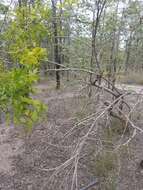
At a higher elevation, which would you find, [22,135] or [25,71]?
[25,71]

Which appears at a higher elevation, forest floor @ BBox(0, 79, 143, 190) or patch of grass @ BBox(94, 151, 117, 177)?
patch of grass @ BBox(94, 151, 117, 177)

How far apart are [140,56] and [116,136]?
8388 mm

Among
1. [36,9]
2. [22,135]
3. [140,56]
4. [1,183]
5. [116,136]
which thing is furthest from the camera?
[140,56]

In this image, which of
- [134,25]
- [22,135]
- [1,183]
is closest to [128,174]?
[1,183]

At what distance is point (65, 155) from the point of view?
172 inches

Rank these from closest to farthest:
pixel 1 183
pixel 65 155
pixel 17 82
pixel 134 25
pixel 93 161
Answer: pixel 17 82 < pixel 1 183 < pixel 93 161 < pixel 65 155 < pixel 134 25

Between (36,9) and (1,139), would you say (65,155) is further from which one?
(36,9)

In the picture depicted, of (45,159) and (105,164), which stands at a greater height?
(105,164)

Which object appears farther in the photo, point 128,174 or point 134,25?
point 134,25

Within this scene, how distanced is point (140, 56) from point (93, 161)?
9.38 metres

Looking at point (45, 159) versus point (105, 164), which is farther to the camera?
point (45, 159)

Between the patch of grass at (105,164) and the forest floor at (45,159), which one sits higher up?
the patch of grass at (105,164)

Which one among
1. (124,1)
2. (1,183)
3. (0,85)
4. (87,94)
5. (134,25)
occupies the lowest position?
(1,183)

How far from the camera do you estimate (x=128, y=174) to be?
3.84 meters
